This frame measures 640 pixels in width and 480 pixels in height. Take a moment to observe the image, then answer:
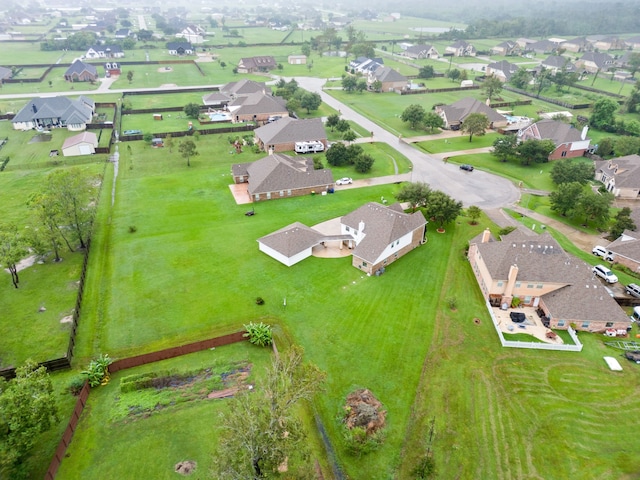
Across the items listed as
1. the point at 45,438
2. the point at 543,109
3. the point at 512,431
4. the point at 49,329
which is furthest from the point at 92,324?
the point at 543,109

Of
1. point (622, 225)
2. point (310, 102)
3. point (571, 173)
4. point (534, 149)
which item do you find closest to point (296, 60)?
point (310, 102)

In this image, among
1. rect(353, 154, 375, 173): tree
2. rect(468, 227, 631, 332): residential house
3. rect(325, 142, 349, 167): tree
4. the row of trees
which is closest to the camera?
rect(468, 227, 631, 332): residential house

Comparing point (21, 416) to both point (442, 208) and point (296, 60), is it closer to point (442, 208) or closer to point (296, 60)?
point (442, 208)

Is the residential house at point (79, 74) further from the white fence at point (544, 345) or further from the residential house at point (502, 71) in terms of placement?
the white fence at point (544, 345)

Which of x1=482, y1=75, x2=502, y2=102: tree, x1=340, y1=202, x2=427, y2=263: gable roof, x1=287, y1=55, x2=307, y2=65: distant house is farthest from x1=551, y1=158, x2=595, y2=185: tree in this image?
x1=287, y1=55, x2=307, y2=65: distant house

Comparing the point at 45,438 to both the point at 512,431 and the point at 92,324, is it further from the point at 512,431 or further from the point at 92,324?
the point at 512,431

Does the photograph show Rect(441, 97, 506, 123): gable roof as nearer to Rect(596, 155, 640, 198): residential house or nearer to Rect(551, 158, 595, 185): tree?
Rect(551, 158, 595, 185): tree
